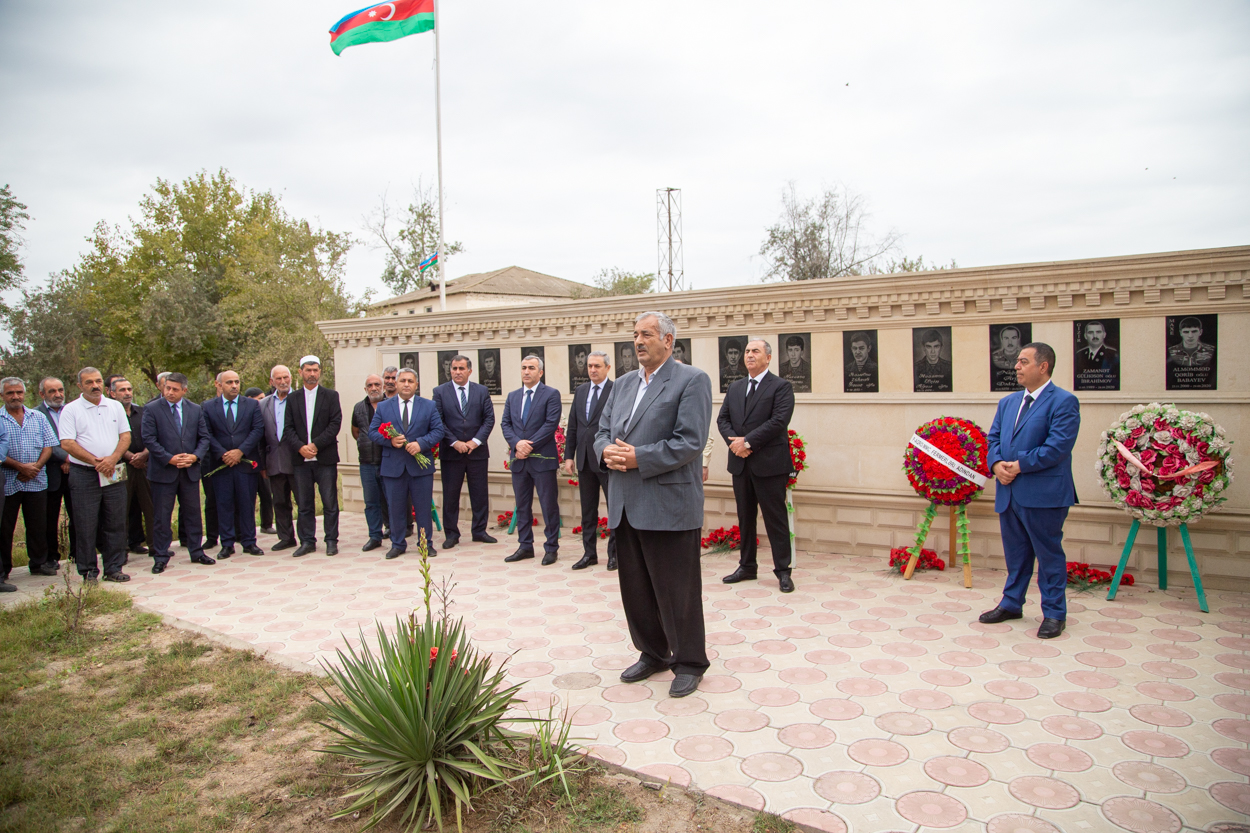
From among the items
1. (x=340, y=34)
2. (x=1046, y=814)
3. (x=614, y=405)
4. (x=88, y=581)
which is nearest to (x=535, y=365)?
(x=614, y=405)

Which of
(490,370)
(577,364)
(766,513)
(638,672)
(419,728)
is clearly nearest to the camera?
(419,728)

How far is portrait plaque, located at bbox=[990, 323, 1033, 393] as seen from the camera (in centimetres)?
654

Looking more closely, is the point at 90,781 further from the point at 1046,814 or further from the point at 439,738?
the point at 1046,814

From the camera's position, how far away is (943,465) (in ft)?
20.3

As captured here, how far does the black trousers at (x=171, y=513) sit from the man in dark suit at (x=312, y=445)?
1016 mm

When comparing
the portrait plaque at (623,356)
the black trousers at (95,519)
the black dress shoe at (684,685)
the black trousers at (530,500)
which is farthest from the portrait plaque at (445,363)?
the black dress shoe at (684,685)

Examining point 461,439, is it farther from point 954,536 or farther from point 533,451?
point 954,536

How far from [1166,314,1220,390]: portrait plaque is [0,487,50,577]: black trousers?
1055cm

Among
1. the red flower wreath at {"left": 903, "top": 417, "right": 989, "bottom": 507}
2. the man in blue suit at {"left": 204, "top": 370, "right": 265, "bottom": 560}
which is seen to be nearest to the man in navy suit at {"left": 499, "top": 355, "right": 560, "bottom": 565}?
the man in blue suit at {"left": 204, "top": 370, "right": 265, "bottom": 560}

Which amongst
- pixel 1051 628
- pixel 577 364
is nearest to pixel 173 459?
pixel 577 364

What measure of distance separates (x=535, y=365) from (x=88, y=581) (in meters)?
4.65

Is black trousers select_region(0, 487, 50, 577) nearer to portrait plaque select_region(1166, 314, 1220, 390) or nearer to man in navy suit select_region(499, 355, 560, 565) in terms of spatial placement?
man in navy suit select_region(499, 355, 560, 565)

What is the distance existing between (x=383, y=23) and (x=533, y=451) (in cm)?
1149

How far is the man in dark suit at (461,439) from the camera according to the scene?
838 cm
